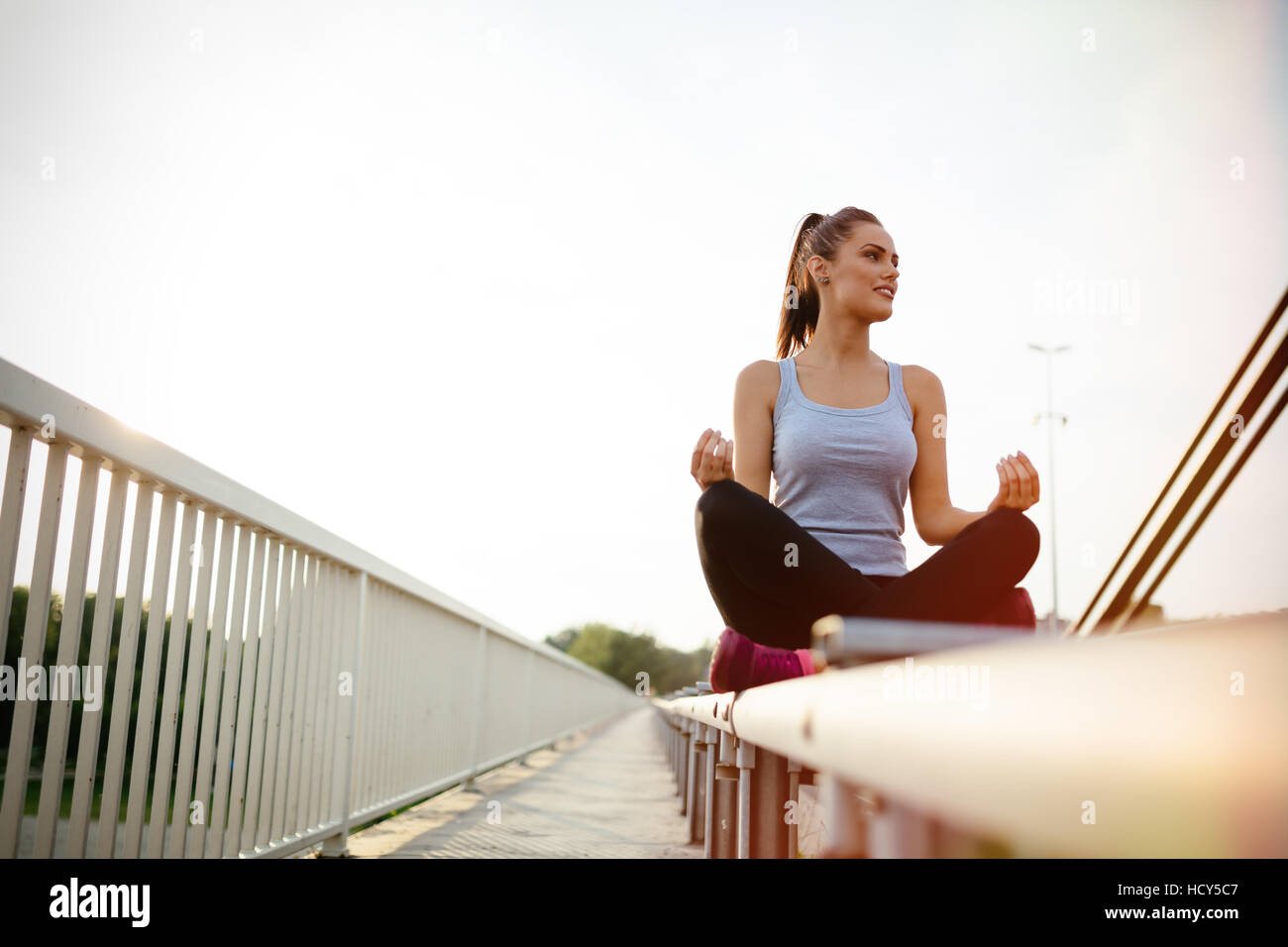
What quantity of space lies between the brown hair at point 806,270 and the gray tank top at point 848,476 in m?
0.59


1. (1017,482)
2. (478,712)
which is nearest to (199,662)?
(1017,482)

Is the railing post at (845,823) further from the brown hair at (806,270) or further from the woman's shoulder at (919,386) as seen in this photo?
the brown hair at (806,270)

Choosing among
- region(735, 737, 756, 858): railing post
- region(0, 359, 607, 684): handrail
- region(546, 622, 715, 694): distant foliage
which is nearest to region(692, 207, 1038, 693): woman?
region(735, 737, 756, 858): railing post

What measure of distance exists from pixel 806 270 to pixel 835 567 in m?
1.47

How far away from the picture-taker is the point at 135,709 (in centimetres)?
226

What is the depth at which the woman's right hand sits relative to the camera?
1857 mm

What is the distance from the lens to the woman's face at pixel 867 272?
270 cm

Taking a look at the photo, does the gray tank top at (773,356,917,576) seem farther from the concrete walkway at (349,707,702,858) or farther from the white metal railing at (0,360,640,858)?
the concrete walkway at (349,707,702,858)

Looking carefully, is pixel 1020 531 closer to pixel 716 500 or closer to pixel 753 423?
pixel 716 500

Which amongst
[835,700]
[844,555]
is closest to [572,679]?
[844,555]
